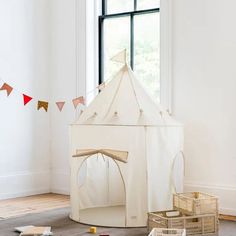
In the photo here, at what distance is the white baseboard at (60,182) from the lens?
17.7 feet

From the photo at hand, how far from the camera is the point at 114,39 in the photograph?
17.7 feet

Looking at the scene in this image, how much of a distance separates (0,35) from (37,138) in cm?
118

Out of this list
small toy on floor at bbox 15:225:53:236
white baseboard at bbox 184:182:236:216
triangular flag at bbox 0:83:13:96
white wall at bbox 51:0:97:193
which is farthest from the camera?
white wall at bbox 51:0:97:193

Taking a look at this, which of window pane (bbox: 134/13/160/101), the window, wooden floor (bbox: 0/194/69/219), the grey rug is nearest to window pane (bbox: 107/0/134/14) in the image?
the window

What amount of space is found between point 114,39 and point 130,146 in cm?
196

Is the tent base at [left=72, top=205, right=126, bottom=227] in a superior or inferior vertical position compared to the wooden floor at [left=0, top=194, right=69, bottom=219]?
superior

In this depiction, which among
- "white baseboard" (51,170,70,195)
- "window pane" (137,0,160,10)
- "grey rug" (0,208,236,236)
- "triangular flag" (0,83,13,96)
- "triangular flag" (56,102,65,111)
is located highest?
"window pane" (137,0,160,10)

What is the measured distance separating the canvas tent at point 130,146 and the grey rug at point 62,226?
0.12 meters

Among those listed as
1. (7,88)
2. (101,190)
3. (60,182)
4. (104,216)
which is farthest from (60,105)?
(104,216)

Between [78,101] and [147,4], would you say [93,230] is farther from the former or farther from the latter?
[147,4]

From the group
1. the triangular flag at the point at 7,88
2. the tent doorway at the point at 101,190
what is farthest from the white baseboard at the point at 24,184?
the tent doorway at the point at 101,190

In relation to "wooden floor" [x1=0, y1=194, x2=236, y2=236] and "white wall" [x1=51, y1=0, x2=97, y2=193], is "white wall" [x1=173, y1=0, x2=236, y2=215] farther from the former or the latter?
"white wall" [x1=51, y1=0, x2=97, y2=193]

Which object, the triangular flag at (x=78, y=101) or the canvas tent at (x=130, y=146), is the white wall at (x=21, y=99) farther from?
the canvas tent at (x=130, y=146)

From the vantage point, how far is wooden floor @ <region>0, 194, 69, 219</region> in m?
4.34
